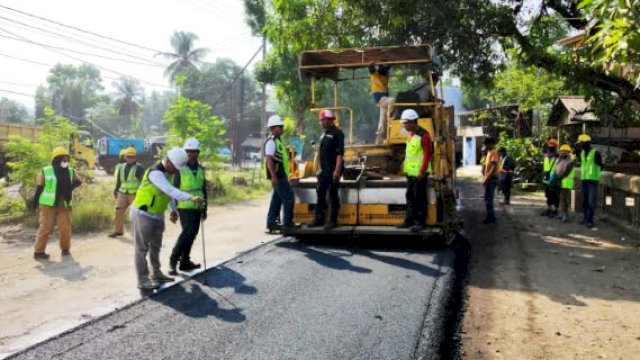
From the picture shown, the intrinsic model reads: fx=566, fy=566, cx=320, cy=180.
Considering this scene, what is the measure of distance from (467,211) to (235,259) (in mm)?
7614

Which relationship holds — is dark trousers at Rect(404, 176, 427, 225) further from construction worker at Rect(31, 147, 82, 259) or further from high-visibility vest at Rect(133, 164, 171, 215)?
construction worker at Rect(31, 147, 82, 259)

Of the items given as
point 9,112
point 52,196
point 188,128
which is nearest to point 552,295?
point 52,196

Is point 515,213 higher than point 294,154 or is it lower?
lower

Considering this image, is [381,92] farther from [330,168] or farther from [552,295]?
[552,295]

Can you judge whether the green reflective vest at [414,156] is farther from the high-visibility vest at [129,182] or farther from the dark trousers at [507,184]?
the dark trousers at [507,184]

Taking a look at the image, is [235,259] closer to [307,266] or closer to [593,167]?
[307,266]

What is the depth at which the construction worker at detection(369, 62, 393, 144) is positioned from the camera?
8.63m

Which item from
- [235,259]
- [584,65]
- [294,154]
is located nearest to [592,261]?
[584,65]

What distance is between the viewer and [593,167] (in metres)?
10.1

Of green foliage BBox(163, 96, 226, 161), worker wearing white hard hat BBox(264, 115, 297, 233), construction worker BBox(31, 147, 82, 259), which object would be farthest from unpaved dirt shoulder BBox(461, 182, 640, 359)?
green foliage BBox(163, 96, 226, 161)

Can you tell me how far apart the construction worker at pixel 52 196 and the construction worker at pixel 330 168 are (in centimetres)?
359

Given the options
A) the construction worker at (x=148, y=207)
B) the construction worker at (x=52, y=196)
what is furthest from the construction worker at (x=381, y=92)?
the construction worker at (x=52, y=196)

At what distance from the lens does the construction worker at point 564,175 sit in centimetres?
1113

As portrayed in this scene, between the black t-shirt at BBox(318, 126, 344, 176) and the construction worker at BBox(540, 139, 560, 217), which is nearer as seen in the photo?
the black t-shirt at BBox(318, 126, 344, 176)
